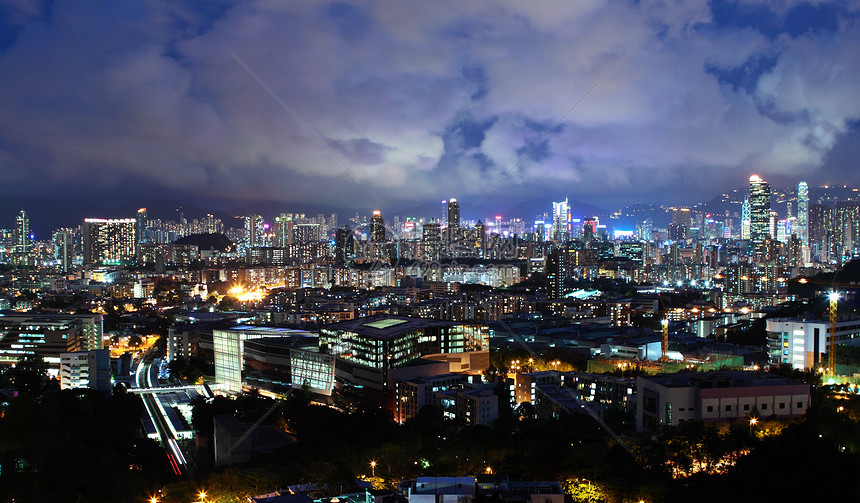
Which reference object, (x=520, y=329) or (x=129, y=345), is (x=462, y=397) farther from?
(x=129, y=345)

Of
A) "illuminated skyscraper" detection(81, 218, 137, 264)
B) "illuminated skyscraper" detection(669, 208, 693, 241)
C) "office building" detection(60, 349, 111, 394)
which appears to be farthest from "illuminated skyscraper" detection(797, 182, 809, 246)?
"illuminated skyscraper" detection(81, 218, 137, 264)

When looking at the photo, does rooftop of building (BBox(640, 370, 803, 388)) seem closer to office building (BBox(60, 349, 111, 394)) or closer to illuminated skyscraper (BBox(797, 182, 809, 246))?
office building (BBox(60, 349, 111, 394))

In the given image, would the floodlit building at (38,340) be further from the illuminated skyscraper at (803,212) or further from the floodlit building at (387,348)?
the illuminated skyscraper at (803,212)

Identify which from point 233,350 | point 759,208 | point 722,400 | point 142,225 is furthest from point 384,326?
point 142,225

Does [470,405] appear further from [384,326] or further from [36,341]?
[36,341]

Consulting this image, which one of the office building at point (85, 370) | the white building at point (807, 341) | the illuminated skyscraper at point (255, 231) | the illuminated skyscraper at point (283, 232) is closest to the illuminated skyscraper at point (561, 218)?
the illuminated skyscraper at point (283, 232)
